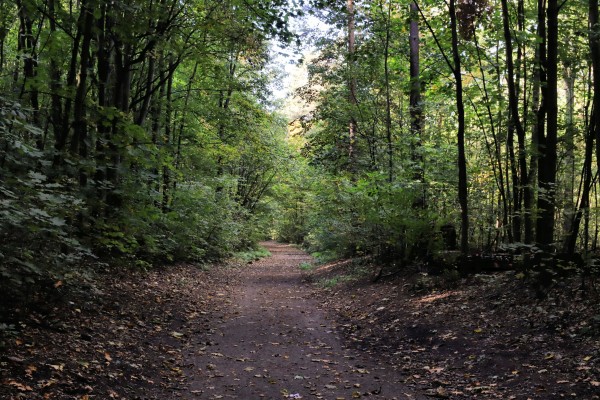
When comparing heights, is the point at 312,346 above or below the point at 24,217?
below

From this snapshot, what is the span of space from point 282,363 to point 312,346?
3.41 feet

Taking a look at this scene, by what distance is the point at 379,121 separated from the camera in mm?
16266

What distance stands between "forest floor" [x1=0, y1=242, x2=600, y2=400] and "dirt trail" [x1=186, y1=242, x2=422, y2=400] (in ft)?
0.08

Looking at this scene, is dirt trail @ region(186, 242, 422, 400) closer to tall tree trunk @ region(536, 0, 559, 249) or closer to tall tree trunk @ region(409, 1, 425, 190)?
tall tree trunk @ region(536, 0, 559, 249)

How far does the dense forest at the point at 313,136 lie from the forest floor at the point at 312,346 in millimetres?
778

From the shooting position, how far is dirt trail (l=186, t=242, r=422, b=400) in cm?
505

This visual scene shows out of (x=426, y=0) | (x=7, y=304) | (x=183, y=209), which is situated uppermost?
(x=426, y=0)

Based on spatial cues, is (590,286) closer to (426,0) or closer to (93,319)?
(93,319)

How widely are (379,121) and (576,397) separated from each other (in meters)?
13.1

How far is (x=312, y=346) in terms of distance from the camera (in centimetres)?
706

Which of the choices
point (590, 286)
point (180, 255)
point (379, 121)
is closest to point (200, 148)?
point (180, 255)

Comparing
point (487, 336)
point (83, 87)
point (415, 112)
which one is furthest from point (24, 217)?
point (415, 112)

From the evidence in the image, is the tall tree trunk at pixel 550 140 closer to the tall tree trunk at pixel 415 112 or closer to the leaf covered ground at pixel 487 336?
the leaf covered ground at pixel 487 336

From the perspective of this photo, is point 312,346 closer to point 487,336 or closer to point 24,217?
point 487,336
